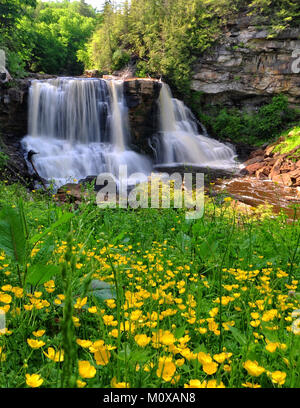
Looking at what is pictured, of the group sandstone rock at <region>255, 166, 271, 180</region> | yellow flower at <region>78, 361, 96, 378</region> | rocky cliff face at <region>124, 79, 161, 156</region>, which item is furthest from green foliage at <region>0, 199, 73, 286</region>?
rocky cliff face at <region>124, 79, 161, 156</region>

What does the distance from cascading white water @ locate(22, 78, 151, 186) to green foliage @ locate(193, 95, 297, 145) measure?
6.01m

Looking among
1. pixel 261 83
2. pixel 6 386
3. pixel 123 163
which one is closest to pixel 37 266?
pixel 6 386

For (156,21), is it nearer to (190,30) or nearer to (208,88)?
(190,30)

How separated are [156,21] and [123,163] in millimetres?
11228

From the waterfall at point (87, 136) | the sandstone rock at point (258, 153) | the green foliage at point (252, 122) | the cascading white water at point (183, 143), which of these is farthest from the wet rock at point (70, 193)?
the green foliage at point (252, 122)

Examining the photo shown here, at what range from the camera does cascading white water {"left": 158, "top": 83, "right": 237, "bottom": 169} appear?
13.8 meters

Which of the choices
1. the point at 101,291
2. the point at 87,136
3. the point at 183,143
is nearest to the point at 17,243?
the point at 101,291

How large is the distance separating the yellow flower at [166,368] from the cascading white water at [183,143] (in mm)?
12797

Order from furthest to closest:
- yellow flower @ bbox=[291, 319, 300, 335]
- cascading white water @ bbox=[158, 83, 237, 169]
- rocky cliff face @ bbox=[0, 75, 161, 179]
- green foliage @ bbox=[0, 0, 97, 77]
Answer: green foliage @ bbox=[0, 0, 97, 77]
cascading white water @ bbox=[158, 83, 237, 169]
rocky cliff face @ bbox=[0, 75, 161, 179]
yellow flower @ bbox=[291, 319, 300, 335]

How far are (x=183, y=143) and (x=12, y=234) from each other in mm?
13475

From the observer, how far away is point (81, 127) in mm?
12141

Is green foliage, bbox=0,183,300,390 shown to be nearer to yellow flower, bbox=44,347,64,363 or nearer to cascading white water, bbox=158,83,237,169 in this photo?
yellow flower, bbox=44,347,64,363

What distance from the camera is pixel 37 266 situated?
1.27m

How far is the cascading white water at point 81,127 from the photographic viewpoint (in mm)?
10820
